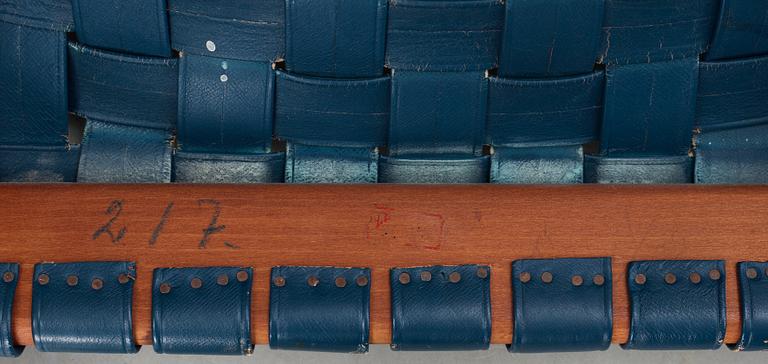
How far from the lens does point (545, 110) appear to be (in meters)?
1.06

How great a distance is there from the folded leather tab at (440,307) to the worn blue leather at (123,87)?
0.32m

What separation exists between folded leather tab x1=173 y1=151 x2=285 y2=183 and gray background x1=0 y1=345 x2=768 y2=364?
12.8 inches

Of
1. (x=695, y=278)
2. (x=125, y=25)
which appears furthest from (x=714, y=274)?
(x=125, y=25)

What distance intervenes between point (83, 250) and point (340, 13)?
0.36m

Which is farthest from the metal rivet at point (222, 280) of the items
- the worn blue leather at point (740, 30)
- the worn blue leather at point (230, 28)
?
the worn blue leather at point (740, 30)

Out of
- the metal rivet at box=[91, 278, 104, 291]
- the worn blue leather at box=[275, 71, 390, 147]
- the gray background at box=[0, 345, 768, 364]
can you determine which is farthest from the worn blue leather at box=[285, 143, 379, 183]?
the gray background at box=[0, 345, 768, 364]

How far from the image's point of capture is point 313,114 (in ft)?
3.46

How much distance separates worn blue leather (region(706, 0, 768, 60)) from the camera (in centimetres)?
102

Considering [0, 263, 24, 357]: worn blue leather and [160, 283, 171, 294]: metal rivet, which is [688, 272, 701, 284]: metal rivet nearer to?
[160, 283, 171, 294]: metal rivet

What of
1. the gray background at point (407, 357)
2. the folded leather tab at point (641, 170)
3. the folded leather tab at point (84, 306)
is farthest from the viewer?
the gray background at point (407, 357)

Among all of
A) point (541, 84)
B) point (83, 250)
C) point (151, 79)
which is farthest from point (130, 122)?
point (541, 84)

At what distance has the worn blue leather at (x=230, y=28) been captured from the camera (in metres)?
1.00

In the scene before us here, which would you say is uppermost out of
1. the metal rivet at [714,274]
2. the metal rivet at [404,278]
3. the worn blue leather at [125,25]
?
the worn blue leather at [125,25]

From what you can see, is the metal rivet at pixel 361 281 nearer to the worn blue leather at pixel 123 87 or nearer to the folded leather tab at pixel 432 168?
the folded leather tab at pixel 432 168
